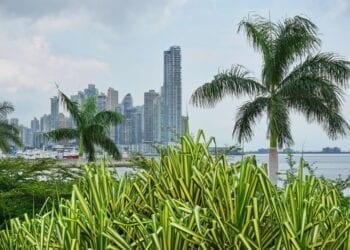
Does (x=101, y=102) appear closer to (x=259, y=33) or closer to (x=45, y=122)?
(x=45, y=122)

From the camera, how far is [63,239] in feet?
7.43

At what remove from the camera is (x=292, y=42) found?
16.6 meters

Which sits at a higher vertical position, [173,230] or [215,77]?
[215,77]

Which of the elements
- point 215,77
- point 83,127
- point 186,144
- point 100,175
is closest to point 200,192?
point 186,144

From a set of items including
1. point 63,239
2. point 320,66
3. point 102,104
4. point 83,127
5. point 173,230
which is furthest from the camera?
point 102,104

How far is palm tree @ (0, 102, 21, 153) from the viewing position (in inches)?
1350

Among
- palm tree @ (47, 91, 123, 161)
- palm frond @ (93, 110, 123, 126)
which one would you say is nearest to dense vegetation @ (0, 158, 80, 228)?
palm tree @ (47, 91, 123, 161)

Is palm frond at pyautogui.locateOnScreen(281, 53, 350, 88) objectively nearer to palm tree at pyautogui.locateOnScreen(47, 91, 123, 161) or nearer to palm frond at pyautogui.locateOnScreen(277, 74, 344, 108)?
palm frond at pyautogui.locateOnScreen(277, 74, 344, 108)

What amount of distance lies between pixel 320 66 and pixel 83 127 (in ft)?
36.4

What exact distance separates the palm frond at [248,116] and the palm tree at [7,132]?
20386 millimetres

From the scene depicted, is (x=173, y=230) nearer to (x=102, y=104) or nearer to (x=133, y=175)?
(x=133, y=175)

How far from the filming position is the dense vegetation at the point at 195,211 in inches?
80.2

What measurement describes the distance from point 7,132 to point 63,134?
12.1 metres

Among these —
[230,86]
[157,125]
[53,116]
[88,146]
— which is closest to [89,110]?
[88,146]
